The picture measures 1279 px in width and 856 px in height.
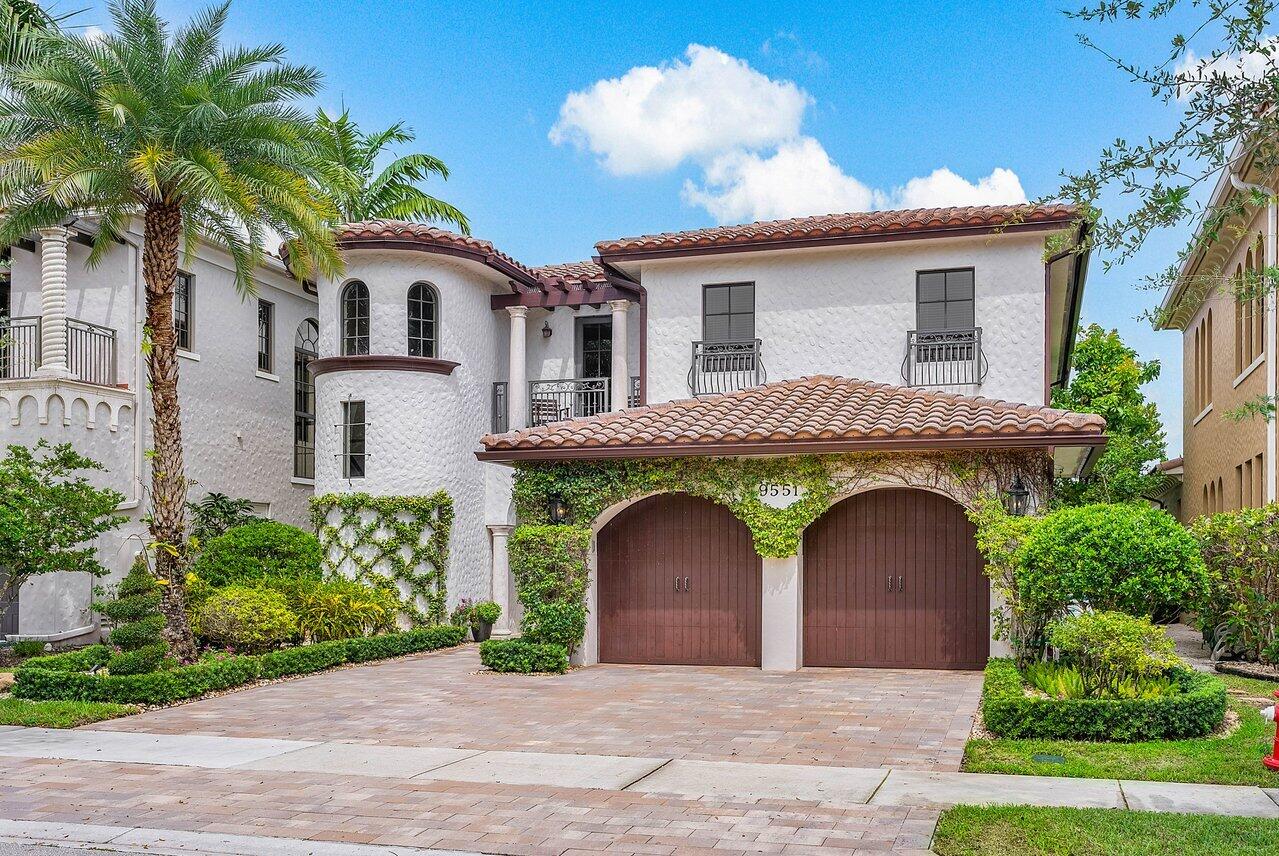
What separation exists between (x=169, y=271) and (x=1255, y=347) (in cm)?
1789

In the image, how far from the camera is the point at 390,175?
1264 inches

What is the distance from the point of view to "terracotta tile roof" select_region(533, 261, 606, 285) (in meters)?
23.2

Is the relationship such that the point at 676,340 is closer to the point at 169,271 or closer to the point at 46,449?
the point at 169,271

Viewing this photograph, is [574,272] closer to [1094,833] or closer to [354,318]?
[354,318]

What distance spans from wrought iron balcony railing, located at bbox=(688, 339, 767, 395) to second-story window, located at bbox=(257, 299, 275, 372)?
9972mm

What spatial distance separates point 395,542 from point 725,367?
661cm

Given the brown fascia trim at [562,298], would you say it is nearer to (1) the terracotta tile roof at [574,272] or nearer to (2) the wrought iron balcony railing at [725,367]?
(1) the terracotta tile roof at [574,272]

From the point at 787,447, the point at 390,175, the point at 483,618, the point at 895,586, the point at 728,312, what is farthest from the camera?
the point at 390,175

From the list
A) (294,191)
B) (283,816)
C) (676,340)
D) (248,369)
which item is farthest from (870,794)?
(248,369)

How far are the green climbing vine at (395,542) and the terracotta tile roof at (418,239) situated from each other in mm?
4450

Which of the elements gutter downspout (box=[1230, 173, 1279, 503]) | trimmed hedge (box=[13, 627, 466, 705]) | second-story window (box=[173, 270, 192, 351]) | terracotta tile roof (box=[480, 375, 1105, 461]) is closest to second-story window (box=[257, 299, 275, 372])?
second-story window (box=[173, 270, 192, 351])

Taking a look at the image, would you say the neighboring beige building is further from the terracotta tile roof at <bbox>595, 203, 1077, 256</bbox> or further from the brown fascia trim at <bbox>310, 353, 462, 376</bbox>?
the brown fascia trim at <bbox>310, 353, 462, 376</bbox>

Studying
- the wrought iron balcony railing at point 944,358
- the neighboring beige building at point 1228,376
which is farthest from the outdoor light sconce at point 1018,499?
the wrought iron balcony railing at point 944,358

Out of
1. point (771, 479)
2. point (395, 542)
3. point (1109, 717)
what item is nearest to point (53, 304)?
point (395, 542)
